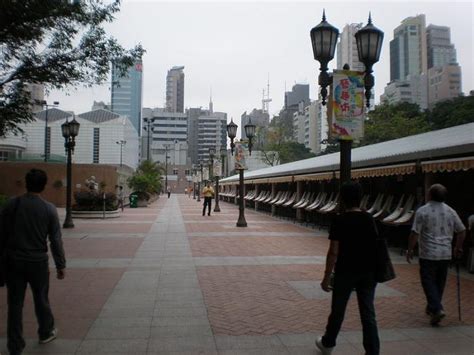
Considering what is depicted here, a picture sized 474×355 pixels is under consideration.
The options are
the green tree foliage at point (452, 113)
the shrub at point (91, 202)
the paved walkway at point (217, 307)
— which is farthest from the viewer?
the green tree foliage at point (452, 113)

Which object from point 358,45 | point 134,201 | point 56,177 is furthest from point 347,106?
point 56,177

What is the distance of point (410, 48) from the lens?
116 metres

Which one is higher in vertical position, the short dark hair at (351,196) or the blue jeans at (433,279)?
the short dark hair at (351,196)

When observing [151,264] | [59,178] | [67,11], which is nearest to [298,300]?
[151,264]

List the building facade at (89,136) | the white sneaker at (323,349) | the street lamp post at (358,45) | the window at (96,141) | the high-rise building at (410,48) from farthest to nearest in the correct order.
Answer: the high-rise building at (410,48), the window at (96,141), the building facade at (89,136), the street lamp post at (358,45), the white sneaker at (323,349)

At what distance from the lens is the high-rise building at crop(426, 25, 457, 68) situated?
379 ft

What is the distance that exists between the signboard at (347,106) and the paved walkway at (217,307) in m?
2.66

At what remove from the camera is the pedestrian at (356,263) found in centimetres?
442

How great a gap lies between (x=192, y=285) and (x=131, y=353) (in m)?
3.19

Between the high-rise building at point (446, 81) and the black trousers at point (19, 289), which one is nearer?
the black trousers at point (19, 289)

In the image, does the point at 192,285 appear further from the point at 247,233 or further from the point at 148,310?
the point at 247,233

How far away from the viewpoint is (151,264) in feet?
32.9

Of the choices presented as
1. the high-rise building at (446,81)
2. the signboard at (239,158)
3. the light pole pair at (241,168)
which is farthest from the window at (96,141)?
the signboard at (239,158)

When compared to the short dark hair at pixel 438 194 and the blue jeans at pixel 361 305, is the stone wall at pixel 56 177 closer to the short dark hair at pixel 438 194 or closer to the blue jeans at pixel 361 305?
the short dark hair at pixel 438 194
